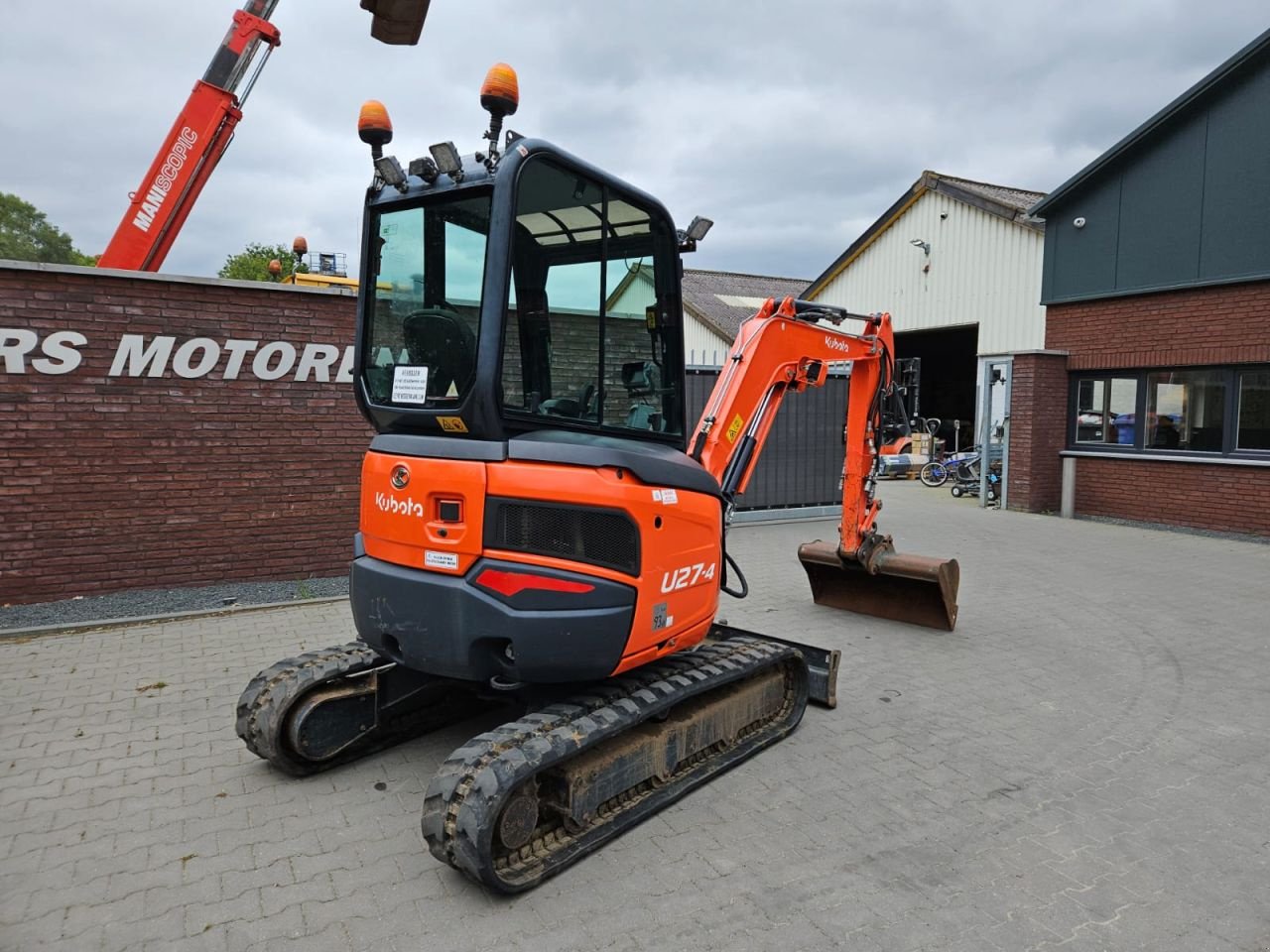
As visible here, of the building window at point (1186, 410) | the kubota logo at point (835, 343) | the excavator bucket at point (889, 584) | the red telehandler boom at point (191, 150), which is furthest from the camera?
the building window at point (1186, 410)

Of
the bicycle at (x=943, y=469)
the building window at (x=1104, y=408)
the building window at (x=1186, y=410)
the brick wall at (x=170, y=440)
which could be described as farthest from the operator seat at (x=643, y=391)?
the bicycle at (x=943, y=469)

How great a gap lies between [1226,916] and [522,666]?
2.88 m

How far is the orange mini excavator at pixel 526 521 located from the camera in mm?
3428

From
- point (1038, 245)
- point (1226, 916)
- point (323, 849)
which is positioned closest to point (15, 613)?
point (323, 849)

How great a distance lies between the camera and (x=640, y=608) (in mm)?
3732

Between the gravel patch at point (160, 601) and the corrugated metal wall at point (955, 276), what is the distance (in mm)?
13527

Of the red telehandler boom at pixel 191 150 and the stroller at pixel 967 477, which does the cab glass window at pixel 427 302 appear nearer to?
the red telehandler boom at pixel 191 150

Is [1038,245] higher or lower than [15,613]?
higher

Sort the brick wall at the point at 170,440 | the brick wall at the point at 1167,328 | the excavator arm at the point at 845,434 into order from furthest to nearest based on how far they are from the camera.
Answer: the brick wall at the point at 1167,328 < the brick wall at the point at 170,440 < the excavator arm at the point at 845,434

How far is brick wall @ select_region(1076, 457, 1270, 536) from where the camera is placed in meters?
11.3

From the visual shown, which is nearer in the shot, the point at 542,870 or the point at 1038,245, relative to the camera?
the point at 542,870

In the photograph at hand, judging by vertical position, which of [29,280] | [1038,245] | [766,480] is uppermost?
[1038,245]

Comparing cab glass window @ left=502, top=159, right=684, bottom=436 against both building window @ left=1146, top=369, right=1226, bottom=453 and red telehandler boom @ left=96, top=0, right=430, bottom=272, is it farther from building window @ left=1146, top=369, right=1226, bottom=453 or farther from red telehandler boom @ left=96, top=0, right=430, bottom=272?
building window @ left=1146, top=369, right=1226, bottom=453

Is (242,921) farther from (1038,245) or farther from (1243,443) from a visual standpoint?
(1038,245)
